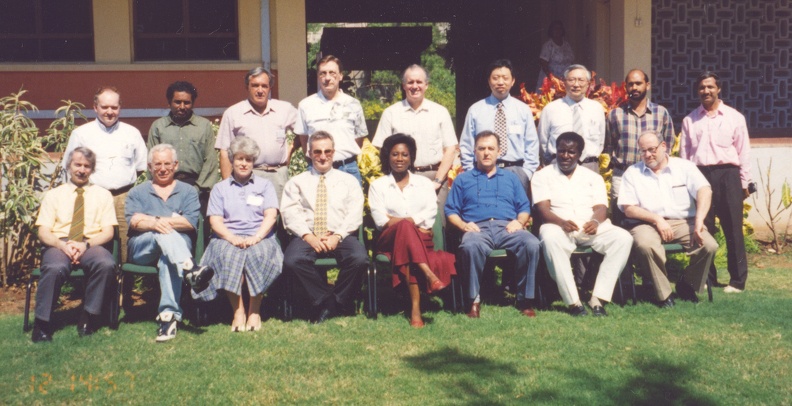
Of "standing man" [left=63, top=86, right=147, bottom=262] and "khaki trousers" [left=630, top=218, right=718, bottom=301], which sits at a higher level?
"standing man" [left=63, top=86, right=147, bottom=262]

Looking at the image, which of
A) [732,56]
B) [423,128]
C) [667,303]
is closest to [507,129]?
[423,128]

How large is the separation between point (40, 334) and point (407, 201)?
2.73 meters

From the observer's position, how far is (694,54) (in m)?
10.1

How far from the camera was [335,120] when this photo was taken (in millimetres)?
6738

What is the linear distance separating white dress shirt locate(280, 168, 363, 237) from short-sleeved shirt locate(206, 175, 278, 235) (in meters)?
0.14

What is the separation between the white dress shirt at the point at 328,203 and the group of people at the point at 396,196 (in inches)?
0.4

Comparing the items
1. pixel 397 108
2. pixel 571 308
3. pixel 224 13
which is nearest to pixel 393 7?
pixel 224 13

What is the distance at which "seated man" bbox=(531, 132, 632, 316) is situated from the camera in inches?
247

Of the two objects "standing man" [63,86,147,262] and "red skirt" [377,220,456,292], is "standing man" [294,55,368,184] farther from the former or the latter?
"standing man" [63,86,147,262]

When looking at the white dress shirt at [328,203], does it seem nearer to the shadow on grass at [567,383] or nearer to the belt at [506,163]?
the belt at [506,163]

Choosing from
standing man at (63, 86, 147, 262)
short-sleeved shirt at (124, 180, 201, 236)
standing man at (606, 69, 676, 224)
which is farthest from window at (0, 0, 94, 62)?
standing man at (606, 69, 676, 224)

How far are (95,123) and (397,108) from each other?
2.34 meters

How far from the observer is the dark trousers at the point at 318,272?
20.2ft

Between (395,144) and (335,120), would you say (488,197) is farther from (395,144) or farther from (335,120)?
(335,120)
